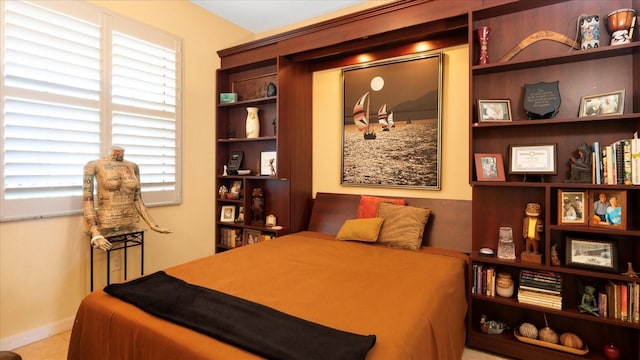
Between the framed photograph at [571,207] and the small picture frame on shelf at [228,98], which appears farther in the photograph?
the small picture frame on shelf at [228,98]

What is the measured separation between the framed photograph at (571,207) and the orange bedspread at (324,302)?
679mm

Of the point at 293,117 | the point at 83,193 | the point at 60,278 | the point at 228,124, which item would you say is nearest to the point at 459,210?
the point at 293,117

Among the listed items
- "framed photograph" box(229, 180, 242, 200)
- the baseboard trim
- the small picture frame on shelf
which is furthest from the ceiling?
the baseboard trim

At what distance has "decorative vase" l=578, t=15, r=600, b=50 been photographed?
6.14ft

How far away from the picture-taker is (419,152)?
279cm

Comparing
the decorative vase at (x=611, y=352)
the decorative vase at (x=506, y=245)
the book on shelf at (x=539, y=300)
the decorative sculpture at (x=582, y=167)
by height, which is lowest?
the decorative vase at (x=611, y=352)

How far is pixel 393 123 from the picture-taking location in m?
2.91

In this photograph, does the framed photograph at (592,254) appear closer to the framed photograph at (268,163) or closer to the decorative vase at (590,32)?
the decorative vase at (590,32)

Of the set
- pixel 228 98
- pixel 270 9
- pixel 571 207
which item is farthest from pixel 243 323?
pixel 270 9

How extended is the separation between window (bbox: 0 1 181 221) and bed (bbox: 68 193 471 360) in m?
1.21

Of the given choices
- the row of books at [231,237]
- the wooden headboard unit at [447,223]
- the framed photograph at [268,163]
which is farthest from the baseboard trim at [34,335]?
the wooden headboard unit at [447,223]

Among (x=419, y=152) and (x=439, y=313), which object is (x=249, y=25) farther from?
(x=439, y=313)

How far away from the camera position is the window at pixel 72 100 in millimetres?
2158

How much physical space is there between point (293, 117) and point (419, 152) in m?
1.29
